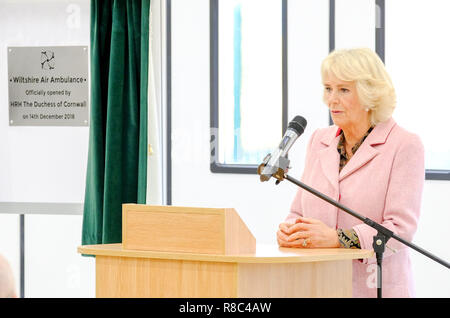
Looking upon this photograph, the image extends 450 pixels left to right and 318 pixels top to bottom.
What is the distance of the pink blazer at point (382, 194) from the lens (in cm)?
242

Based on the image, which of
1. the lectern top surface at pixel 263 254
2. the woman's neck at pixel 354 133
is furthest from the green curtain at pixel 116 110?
the lectern top surface at pixel 263 254

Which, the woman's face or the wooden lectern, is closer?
the wooden lectern

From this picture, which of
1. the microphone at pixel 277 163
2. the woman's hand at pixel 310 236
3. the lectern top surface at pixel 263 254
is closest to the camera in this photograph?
the lectern top surface at pixel 263 254

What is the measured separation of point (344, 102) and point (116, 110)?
215 cm

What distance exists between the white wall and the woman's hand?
1.80 meters

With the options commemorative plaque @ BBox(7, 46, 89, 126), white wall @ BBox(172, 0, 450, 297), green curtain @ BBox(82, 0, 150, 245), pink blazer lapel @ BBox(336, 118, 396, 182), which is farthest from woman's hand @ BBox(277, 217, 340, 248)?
commemorative plaque @ BBox(7, 46, 89, 126)

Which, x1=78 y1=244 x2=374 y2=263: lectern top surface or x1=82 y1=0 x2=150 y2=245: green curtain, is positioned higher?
x1=82 y1=0 x2=150 y2=245: green curtain

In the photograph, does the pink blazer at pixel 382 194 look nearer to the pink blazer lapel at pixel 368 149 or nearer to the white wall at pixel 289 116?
the pink blazer lapel at pixel 368 149

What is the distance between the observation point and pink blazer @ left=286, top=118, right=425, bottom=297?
2420 millimetres

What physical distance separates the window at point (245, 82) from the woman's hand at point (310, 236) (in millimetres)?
1941

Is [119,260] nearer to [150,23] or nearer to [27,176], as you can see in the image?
[150,23]

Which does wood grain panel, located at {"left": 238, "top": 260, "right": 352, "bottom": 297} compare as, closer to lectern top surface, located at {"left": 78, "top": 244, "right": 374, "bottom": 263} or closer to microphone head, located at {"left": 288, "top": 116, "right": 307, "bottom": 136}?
lectern top surface, located at {"left": 78, "top": 244, "right": 374, "bottom": 263}

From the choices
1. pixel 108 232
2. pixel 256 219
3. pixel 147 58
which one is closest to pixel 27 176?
pixel 108 232
